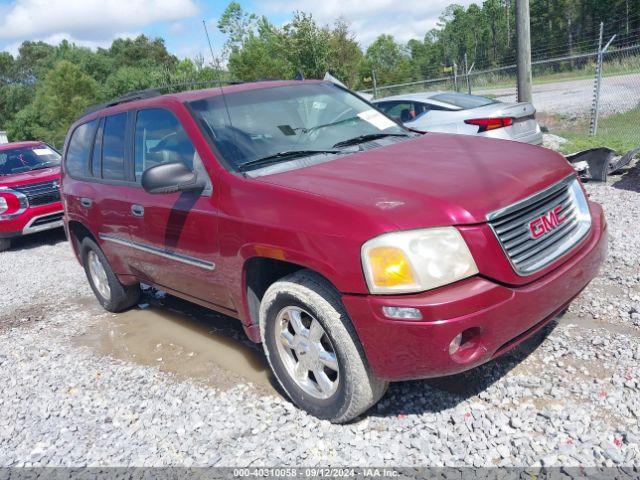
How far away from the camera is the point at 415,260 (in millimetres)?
2512

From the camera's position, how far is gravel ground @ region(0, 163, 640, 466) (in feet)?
9.00

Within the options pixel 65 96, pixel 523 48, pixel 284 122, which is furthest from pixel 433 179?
pixel 65 96

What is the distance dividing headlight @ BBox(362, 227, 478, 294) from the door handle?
6.93 feet

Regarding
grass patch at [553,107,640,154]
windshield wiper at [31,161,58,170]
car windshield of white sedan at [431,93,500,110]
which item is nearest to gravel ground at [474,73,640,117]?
grass patch at [553,107,640,154]

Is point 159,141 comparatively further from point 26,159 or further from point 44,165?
point 26,159

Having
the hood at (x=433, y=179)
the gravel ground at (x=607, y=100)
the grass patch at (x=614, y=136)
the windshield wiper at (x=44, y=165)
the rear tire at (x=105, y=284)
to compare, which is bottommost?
the gravel ground at (x=607, y=100)

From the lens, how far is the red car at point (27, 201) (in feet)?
29.2

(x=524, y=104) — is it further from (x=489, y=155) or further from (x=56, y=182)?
(x=56, y=182)

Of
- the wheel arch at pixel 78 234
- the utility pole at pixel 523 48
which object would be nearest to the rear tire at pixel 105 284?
the wheel arch at pixel 78 234

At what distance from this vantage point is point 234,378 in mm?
3799

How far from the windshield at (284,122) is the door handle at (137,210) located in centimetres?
84

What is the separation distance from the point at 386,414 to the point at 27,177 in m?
8.18

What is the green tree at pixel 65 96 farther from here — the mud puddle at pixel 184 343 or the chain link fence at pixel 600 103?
the mud puddle at pixel 184 343

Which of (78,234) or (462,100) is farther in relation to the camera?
(462,100)
